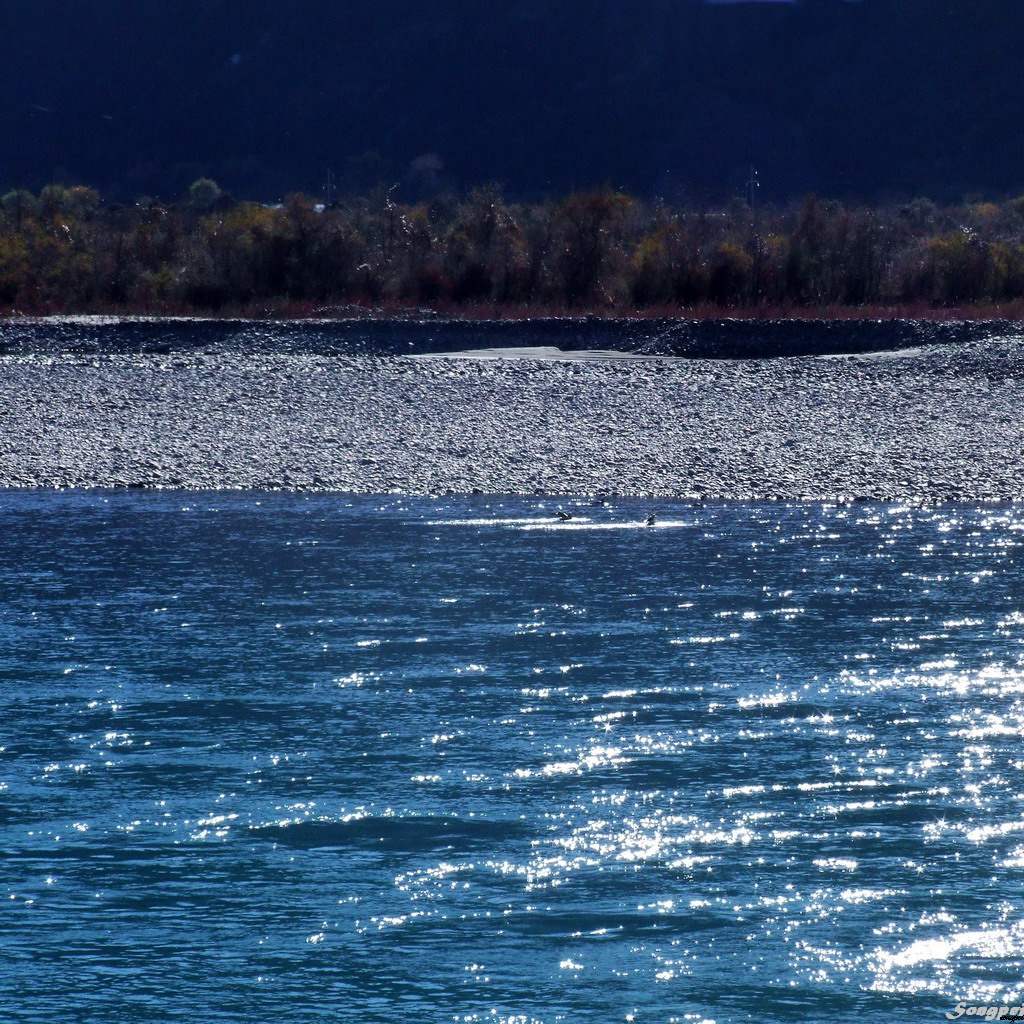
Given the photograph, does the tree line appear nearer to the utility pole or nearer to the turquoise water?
the turquoise water

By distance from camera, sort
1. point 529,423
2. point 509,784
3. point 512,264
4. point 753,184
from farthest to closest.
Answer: point 753,184 → point 512,264 → point 529,423 → point 509,784

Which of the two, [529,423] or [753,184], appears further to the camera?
[753,184]

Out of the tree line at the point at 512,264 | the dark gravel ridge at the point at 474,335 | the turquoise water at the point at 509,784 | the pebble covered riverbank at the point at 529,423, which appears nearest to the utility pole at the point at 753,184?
the tree line at the point at 512,264

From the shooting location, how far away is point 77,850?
31.5 ft

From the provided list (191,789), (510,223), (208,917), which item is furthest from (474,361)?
(208,917)

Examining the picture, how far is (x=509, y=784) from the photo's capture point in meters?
10.9

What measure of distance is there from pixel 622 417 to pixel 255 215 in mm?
22487

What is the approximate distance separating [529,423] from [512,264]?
639 inches

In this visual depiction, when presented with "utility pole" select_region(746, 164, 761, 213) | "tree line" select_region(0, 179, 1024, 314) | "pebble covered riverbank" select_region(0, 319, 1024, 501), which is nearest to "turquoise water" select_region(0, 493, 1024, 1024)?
"pebble covered riverbank" select_region(0, 319, 1024, 501)

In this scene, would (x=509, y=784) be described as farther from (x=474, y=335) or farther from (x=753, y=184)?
(x=753, y=184)

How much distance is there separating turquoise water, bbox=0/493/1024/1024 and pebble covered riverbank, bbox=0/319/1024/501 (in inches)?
230

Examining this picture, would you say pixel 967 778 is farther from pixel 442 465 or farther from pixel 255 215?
pixel 255 215

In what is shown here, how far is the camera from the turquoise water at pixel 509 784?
802 centimetres

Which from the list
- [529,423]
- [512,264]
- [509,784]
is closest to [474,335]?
[529,423]
